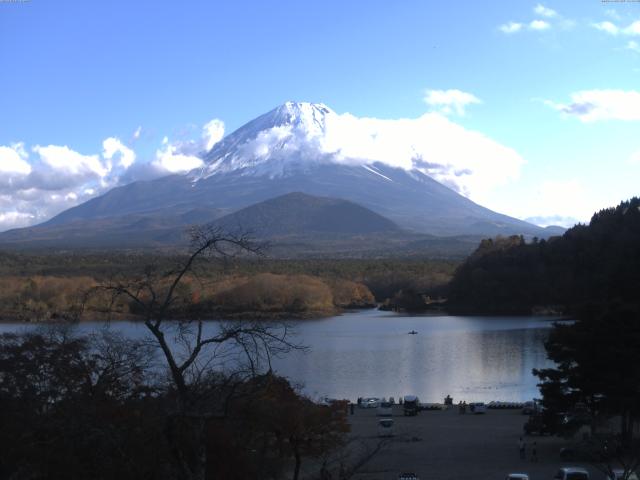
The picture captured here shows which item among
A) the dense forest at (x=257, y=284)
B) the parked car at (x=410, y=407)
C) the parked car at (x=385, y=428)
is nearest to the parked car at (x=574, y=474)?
the parked car at (x=385, y=428)

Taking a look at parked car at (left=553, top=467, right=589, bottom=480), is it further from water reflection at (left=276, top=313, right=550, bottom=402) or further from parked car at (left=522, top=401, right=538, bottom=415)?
water reflection at (left=276, top=313, right=550, bottom=402)

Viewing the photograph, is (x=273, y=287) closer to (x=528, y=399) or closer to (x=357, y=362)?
(x=357, y=362)

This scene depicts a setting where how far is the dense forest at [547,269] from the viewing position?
46469mm

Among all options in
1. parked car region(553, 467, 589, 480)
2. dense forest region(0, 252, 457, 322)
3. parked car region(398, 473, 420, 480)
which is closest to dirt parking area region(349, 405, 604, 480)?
parked car region(398, 473, 420, 480)

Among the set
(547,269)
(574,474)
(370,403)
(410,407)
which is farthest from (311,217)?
(574,474)

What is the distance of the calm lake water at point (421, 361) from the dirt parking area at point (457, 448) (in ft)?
6.77

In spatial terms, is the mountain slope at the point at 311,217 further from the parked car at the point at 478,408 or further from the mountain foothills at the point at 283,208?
the parked car at the point at 478,408

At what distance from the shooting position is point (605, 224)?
49625 millimetres

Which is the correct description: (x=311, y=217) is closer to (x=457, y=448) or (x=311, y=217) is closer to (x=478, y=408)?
(x=478, y=408)

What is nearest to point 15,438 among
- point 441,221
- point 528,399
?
point 528,399

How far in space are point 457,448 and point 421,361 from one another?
45.5 ft

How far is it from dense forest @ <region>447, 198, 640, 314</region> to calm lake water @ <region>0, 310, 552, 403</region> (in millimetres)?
7300

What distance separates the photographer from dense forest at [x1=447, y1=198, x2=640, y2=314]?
46.5 meters

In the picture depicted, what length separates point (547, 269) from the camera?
162 feet
